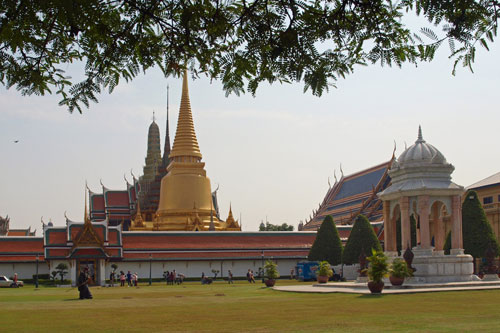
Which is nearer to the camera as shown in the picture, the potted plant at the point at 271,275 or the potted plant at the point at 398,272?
the potted plant at the point at 398,272

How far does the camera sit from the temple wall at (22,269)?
52628 mm

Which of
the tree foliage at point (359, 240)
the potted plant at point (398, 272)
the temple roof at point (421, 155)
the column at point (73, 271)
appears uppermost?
the temple roof at point (421, 155)

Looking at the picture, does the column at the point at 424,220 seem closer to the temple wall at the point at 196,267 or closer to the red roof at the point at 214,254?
the red roof at the point at 214,254

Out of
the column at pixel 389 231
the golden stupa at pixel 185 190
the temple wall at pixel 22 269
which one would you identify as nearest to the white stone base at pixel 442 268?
the column at pixel 389 231

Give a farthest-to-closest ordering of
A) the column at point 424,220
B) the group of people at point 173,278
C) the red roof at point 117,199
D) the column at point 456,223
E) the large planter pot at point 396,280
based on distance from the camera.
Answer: the red roof at point 117,199
the group of people at point 173,278
the column at point 456,223
the column at point 424,220
the large planter pot at point 396,280

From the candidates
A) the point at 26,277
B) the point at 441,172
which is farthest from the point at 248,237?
the point at 441,172

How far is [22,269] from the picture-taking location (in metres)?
53.1

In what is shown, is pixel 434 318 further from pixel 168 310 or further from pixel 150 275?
pixel 150 275

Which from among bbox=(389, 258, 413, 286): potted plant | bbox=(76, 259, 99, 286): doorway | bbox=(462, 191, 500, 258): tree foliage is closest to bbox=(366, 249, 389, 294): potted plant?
bbox=(389, 258, 413, 286): potted plant

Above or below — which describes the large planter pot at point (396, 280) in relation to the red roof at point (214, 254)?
below

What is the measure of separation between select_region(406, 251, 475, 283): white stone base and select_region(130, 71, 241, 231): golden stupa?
119 ft

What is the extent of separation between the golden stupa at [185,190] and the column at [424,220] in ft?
116

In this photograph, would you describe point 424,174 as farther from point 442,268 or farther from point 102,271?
point 102,271

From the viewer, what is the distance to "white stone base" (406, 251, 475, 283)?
31791 mm
